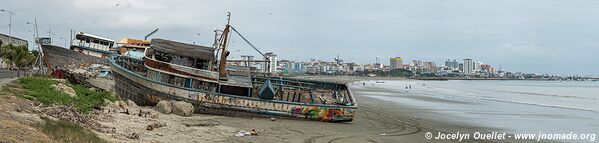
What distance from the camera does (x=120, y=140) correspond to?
37.2 ft

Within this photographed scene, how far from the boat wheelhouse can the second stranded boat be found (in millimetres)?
23642

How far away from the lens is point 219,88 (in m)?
23.1

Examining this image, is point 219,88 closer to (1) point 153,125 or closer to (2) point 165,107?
(2) point 165,107

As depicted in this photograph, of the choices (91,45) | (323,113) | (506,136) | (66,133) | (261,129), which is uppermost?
(91,45)

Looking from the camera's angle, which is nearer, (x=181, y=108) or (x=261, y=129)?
(x=261, y=129)

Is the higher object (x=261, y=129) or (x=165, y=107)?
(x=165, y=107)

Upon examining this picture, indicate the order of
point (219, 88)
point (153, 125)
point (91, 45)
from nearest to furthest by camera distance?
point (153, 125) → point (219, 88) → point (91, 45)

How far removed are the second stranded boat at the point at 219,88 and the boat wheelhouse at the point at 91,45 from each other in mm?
23642

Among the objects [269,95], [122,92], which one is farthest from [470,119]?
[122,92]

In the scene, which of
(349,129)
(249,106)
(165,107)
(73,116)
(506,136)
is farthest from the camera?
(249,106)

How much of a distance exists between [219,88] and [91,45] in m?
31.4

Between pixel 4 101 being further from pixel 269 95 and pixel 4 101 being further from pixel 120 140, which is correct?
pixel 269 95

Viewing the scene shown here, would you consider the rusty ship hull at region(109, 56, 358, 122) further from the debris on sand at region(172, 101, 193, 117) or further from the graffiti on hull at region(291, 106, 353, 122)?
the debris on sand at region(172, 101, 193, 117)

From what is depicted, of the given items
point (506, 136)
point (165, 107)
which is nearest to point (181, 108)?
point (165, 107)
